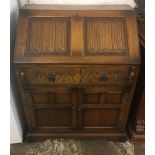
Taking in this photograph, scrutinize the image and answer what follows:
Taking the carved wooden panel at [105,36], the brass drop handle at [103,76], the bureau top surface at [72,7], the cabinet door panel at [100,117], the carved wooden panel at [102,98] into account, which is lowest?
the cabinet door panel at [100,117]

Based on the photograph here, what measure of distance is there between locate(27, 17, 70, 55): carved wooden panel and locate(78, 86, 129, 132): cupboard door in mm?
290

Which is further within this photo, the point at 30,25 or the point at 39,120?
the point at 39,120

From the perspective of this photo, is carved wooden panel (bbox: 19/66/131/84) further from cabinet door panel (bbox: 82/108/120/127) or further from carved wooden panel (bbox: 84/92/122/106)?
cabinet door panel (bbox: 82/108/120/127)

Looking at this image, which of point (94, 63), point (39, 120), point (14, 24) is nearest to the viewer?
point (94, 63)

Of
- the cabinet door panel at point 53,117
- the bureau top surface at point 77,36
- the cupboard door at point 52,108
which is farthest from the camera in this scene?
the cabinet door panel at point 53,117

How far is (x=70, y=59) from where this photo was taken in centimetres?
125

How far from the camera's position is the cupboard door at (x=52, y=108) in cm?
138

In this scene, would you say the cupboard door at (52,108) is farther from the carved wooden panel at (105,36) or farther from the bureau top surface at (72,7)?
the bureau top surface at (72,7)

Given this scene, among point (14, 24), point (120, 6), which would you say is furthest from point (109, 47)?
point (14, 24)

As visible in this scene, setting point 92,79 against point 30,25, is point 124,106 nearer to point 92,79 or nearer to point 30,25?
point 92,79

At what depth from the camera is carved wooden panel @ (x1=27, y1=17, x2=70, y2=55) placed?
1.28 m

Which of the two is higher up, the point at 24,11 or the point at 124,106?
the point at 24,11

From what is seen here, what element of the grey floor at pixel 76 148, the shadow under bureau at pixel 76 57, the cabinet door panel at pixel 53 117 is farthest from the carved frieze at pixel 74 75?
the grey floor at pixel 76 148

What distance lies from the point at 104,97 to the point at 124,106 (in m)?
0.16
